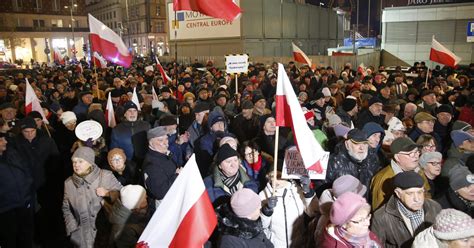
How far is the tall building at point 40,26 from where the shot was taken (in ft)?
214

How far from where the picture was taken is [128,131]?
6.36m

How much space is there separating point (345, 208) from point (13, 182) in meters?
4.09

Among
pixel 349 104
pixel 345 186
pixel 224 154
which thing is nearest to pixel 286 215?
pixel 345 186

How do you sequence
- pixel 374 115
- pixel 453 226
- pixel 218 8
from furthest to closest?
1. pixel 374 115
2. pixel 218 8
3. pixel 453 226

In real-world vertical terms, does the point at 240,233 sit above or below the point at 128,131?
below

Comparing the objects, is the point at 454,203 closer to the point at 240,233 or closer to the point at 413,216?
the point at 413,216

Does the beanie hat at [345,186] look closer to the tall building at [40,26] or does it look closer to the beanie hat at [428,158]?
the beanie hat at [428,158]

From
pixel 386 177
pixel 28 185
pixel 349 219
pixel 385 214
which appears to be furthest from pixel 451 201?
pixel 28 185

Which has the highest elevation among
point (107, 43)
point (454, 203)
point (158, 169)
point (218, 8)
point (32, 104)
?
point (218, 8)

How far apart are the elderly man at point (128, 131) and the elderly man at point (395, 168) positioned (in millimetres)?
3736

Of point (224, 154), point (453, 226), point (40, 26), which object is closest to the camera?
point (453, 226)

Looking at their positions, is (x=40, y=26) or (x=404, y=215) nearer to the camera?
(x=404, y=215)

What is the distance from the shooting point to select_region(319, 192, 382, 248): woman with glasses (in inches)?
117

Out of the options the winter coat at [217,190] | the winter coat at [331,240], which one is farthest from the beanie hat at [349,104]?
the winter coat at [331,240]
